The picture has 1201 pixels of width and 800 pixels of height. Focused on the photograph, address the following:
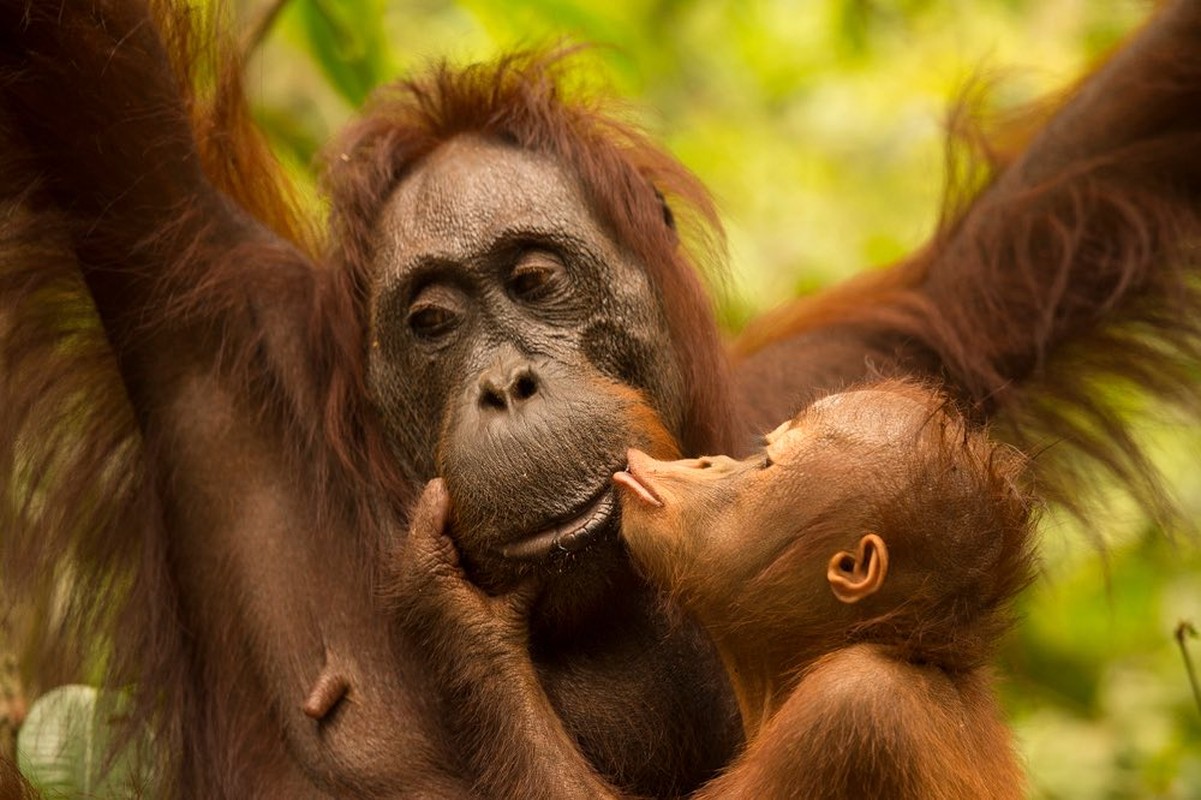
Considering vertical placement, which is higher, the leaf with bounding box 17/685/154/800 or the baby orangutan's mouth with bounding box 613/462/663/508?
the baby orangutan's mouth with bounding box 613/462/663/508

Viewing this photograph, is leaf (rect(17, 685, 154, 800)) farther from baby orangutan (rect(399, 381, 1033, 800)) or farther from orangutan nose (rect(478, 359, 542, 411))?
orangutan nose (rect(478, 359, 542, 411))

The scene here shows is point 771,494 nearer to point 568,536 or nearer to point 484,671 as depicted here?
point 568,536

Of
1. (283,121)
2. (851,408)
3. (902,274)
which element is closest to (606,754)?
(851,408)

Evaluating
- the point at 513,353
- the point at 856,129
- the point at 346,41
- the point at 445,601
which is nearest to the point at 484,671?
the point at 445,601

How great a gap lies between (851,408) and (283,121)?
270 cm

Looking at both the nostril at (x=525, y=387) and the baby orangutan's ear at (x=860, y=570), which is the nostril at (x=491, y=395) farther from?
the baby orangutan's ear at (x=860, y=570)

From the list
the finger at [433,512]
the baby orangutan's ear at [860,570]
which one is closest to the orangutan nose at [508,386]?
the finger at [433,512]

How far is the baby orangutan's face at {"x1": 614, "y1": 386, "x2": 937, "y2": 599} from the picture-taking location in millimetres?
3227

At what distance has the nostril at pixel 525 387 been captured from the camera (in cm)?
326

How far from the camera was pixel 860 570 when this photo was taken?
320 centimetres

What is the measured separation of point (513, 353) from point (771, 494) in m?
0.58

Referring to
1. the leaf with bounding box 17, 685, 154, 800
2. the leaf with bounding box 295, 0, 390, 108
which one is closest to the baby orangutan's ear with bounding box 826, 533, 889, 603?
the leaf with bounding box 17, 685, 154, 800

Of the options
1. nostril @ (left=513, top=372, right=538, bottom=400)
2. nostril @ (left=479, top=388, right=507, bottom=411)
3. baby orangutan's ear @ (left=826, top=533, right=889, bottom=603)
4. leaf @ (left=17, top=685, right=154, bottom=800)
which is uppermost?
nostril @ (left=513, top=372, right=538, bottom=400)

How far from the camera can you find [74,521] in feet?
13.0
